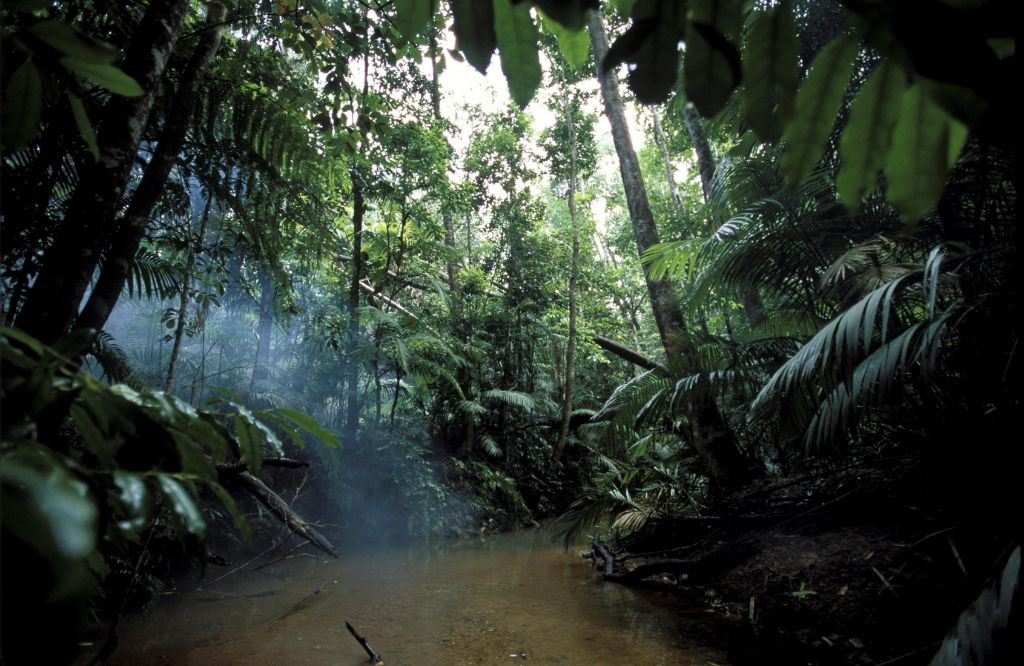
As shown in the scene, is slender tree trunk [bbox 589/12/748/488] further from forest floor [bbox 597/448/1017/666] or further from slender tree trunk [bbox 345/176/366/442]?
slender tree trunk [bbox 345/176/366/442]

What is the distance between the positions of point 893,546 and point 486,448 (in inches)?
244

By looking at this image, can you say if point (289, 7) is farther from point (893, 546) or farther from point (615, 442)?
point (893, 546)

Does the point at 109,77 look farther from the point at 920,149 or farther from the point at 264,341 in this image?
the point at 264,341

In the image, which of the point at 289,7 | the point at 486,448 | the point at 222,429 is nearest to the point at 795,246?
the point at 289,7

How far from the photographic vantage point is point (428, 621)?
3244mm

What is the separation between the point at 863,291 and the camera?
3035mm

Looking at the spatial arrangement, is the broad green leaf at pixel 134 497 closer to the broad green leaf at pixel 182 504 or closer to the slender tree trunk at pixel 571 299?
the broad green leaf at pixel 182 504

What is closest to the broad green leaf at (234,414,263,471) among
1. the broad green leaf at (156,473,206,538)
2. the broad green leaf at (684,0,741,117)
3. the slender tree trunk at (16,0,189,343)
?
the broad green leaf at (156,473,206,538)

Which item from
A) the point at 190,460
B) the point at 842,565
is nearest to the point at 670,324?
the point at 842,565

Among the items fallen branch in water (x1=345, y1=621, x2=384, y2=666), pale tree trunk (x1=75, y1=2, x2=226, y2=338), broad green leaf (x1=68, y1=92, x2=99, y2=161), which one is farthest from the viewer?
fallen branch in water (x1=345, y1=621, x2=384, y2=666)

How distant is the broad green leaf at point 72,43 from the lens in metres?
0.46

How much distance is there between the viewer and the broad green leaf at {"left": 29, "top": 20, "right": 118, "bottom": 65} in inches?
17.9

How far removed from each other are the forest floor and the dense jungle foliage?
0.32ft

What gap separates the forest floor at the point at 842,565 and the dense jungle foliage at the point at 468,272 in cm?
10
